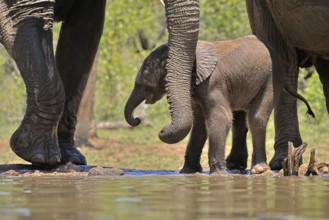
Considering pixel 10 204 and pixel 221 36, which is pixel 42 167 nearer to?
pixel 10 204

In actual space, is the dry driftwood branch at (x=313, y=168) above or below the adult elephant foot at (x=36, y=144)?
below

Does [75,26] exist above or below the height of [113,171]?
above

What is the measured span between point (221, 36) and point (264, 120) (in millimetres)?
15342

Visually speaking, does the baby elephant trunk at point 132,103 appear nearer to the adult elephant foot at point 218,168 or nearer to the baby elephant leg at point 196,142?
the baby elephant leg at point 196,142

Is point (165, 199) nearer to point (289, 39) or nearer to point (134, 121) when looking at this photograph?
point (134, 121)

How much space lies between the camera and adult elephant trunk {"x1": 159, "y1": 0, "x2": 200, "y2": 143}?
6.67 m

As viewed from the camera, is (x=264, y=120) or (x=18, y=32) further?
(x=264, y=120)

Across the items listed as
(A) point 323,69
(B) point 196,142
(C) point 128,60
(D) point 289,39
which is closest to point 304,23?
(D) point 289,39

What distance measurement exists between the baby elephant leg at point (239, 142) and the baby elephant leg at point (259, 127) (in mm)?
539

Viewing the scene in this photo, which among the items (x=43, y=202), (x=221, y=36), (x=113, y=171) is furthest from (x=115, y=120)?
(x=43, y=202)

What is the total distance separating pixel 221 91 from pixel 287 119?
1163mm

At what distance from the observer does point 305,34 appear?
800cm

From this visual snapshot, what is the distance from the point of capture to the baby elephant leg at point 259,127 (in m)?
7.33

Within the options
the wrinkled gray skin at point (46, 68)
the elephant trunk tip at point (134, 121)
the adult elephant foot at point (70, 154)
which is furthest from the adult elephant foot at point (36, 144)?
the adult elephant foot at point (70, 154)
